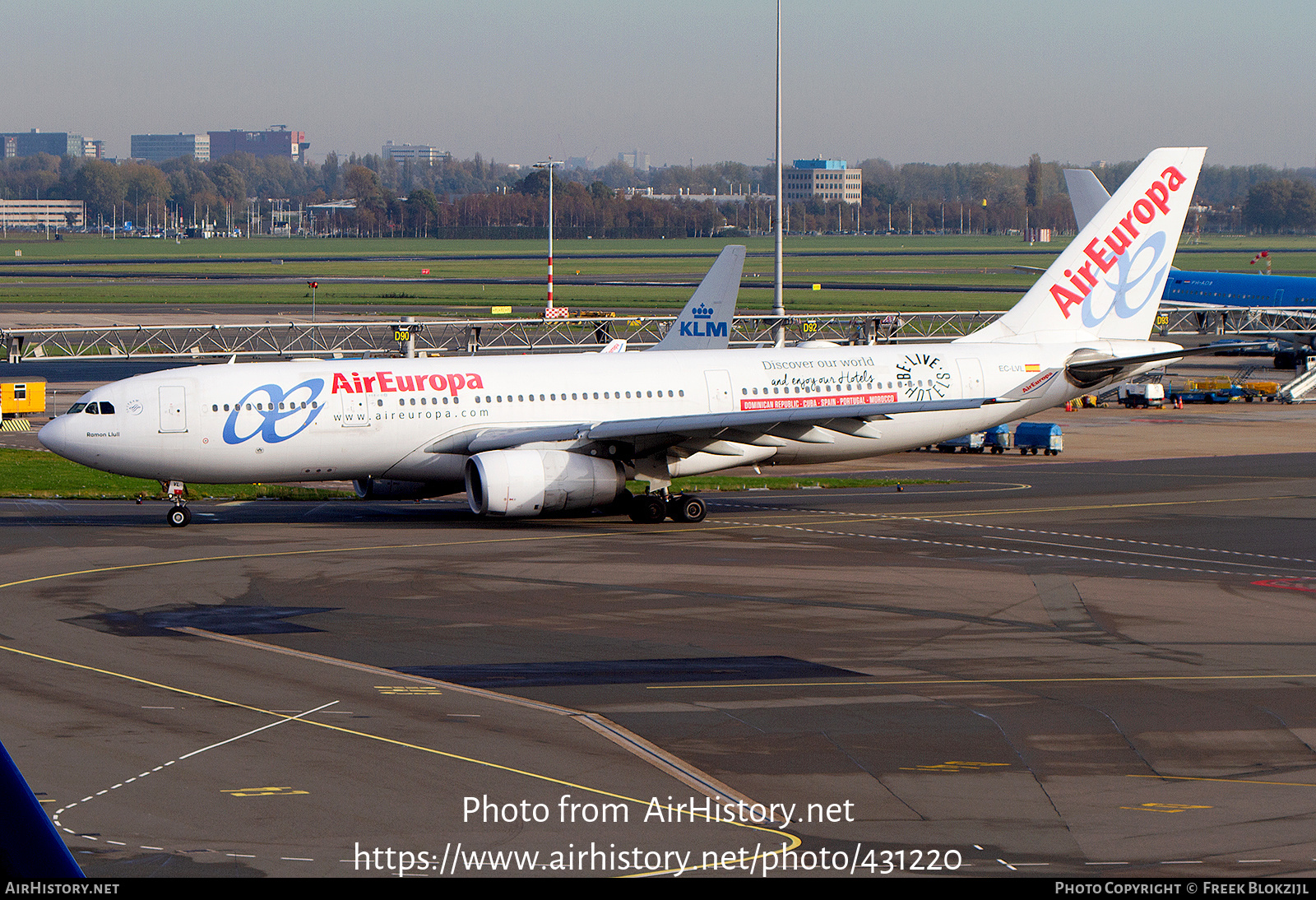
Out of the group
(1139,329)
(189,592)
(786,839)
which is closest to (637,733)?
(786,839)

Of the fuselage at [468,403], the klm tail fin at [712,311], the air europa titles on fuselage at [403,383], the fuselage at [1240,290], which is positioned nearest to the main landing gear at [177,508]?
the fuselage at [468,403]

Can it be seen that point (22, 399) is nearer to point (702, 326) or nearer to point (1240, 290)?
point (702, 326)

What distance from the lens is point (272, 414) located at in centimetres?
3872

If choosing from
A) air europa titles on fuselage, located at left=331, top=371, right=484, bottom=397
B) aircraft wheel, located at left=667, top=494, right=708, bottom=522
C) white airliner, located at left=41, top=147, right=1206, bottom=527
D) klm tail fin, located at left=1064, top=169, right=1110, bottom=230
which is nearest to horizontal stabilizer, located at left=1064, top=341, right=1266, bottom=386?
white airliner, located at left=41, top=147, right=1206, bottom=527

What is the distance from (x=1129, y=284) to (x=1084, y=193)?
45371 millimetres

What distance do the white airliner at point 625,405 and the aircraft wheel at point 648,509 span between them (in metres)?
0.05

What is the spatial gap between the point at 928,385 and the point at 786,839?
104ft

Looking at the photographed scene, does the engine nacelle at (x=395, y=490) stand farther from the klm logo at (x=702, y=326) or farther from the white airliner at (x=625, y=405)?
the klm logo at (x=702, y=326)

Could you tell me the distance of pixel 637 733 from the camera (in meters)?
19.2

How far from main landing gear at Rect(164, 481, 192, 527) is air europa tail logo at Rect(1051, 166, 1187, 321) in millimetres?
29069

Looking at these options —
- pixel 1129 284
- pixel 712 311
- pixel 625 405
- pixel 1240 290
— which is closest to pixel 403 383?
pixel 625 405

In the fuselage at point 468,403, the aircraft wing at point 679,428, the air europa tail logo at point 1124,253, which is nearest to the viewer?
the fuselage at point 468,403

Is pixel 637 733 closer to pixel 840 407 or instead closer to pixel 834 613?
pixel 834 613

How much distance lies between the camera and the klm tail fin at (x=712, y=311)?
58219 mm
